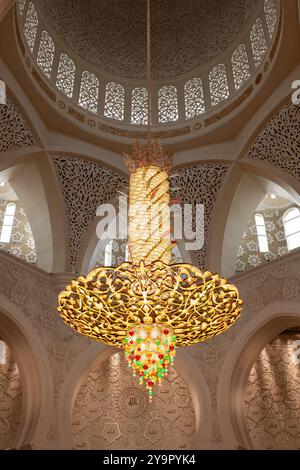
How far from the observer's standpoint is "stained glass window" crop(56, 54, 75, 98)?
690 centimetres

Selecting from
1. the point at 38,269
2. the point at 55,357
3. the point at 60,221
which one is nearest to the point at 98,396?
the point at 55,357

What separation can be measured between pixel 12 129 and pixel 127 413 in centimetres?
433

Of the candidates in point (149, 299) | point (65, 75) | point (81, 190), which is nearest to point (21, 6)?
point (65, 75)

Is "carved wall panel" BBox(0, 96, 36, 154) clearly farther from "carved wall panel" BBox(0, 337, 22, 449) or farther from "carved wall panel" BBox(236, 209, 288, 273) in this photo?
"carved wall panel" BBox(236, 209, 288, 273)

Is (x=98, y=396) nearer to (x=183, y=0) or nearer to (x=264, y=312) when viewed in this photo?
(x=264, y=312)

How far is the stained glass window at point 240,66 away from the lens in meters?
6.71

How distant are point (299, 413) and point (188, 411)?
5.71 feet

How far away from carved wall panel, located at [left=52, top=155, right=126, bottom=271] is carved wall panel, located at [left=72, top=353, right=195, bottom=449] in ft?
6.10

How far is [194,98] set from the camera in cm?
743

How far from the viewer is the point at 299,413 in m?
6.75

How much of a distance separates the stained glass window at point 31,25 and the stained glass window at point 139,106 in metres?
1.90

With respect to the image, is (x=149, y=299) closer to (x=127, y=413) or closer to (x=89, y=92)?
(x=127, y=413)

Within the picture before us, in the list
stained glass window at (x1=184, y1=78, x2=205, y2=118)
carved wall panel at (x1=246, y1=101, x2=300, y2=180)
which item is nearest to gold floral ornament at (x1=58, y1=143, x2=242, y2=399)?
carved wall panel at (x1=246, y1=101, x2=300, y2=180)
